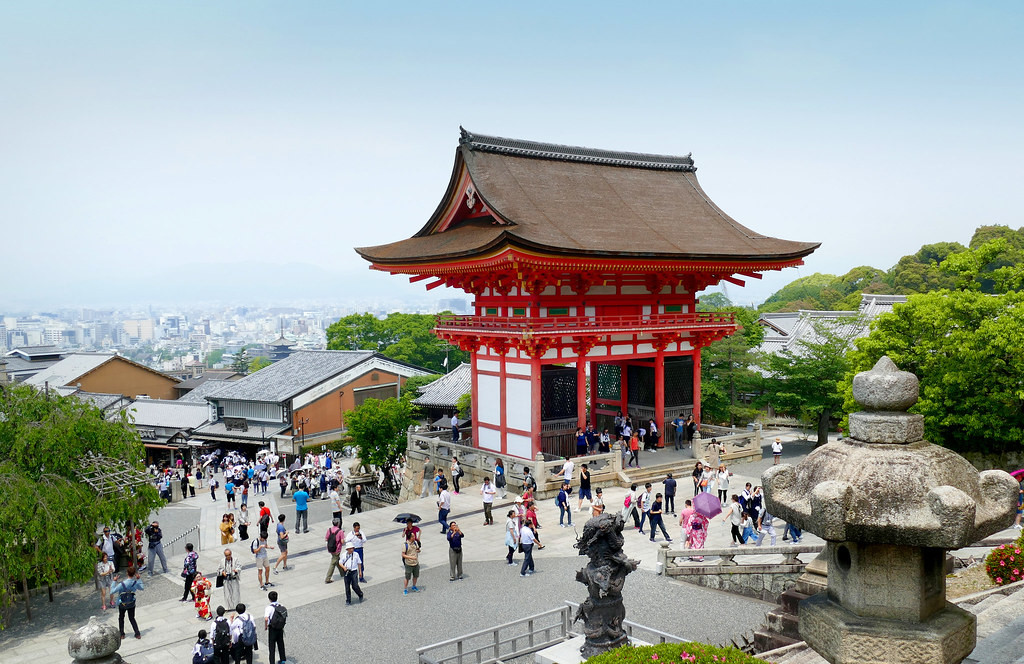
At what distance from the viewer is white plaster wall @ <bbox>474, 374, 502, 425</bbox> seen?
2823cm

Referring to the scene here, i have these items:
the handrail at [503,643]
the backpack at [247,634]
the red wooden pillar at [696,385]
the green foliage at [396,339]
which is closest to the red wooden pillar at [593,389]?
the red wooden pillar at [696,385]

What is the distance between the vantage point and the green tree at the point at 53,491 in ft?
52.5

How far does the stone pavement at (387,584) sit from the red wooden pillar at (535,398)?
2848mm

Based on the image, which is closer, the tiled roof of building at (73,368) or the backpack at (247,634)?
the backpack at (247,634)

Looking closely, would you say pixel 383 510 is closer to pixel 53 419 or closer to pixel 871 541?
pixel 53 419

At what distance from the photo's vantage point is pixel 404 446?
37.1 meters

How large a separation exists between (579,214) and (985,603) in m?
20.3

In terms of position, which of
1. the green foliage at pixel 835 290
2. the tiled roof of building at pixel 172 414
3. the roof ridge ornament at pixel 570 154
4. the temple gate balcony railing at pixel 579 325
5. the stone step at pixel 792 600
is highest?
the roof ridge ornament at pixel 570 154

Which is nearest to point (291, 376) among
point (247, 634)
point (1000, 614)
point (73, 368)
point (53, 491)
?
point (73, 368)

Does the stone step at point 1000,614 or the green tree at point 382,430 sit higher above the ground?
the stone step at point 1000,614

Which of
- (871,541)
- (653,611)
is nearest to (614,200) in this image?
(653,611)

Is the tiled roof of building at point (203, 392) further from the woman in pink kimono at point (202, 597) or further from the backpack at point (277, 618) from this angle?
the backpack at point (277, 618)

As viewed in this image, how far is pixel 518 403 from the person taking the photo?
27.1 meters

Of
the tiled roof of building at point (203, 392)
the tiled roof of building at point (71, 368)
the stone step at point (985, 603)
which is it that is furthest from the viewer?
the tiled roof of building at point (71, 368)
